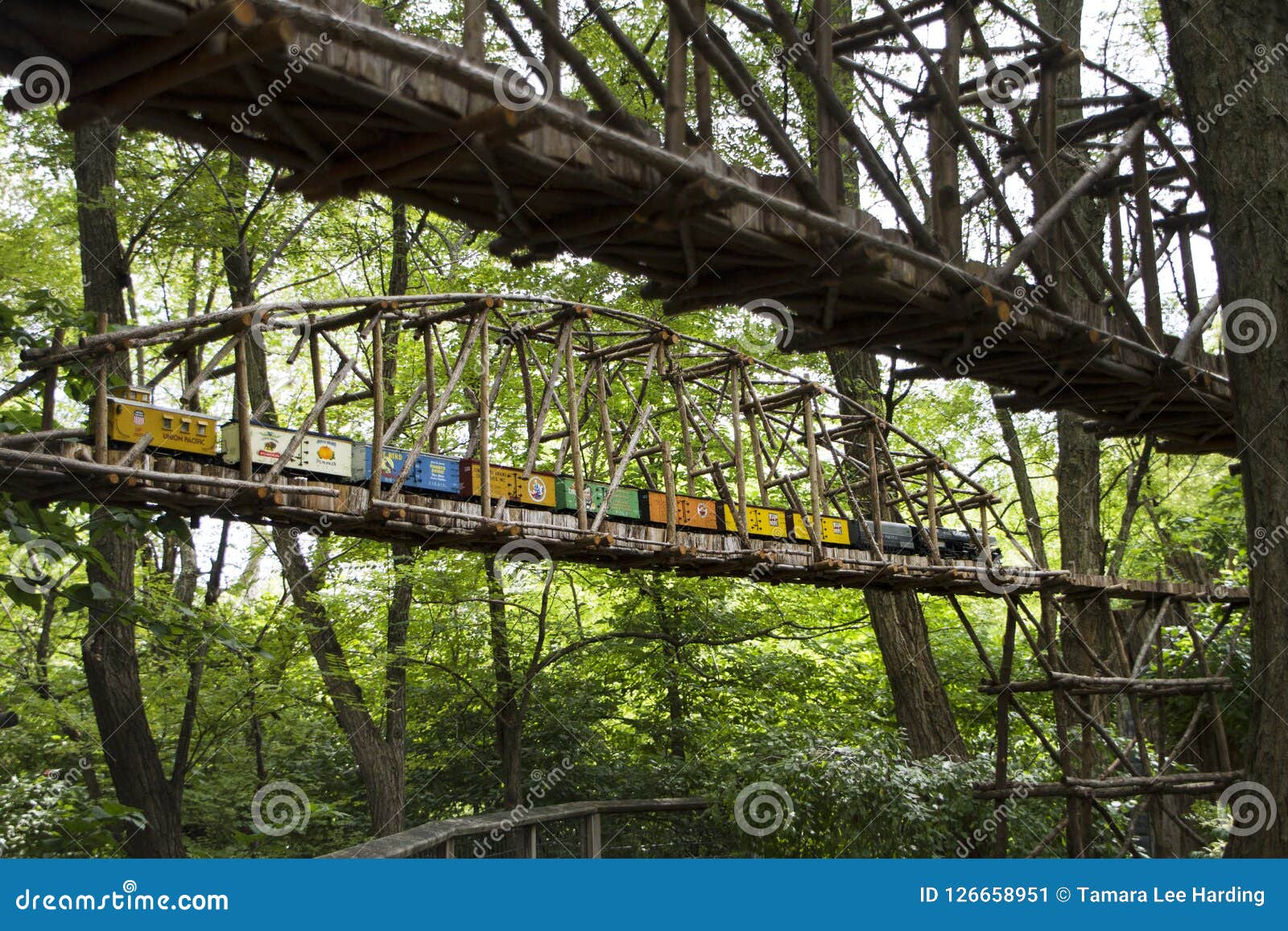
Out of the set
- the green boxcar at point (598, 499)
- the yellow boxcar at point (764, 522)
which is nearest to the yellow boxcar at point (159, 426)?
the green boxcar at point (598, 499)

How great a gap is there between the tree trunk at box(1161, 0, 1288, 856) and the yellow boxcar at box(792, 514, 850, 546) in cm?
792

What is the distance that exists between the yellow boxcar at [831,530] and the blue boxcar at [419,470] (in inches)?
186

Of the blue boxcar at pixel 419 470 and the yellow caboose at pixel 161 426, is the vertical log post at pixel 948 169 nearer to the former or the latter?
the blue boxcar at pixel 419 470

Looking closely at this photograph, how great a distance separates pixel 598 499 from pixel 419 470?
233 cm

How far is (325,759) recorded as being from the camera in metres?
19.9

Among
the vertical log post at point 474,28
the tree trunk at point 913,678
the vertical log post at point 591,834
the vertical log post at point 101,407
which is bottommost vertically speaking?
the vertical log post at point 591,834

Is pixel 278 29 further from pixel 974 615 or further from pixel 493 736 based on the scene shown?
pixel 974 615

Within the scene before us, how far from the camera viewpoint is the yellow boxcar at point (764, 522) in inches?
539

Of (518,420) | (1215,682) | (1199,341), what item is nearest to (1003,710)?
(1215,682)

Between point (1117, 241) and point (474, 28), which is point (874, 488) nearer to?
point (1117, 241)

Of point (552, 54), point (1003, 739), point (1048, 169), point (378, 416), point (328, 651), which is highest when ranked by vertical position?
point (1048, 169)

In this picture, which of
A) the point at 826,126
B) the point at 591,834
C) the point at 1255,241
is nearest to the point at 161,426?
the point at 826,126

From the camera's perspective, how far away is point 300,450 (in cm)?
1049

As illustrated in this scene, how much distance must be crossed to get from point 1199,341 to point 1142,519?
17.3 meters
